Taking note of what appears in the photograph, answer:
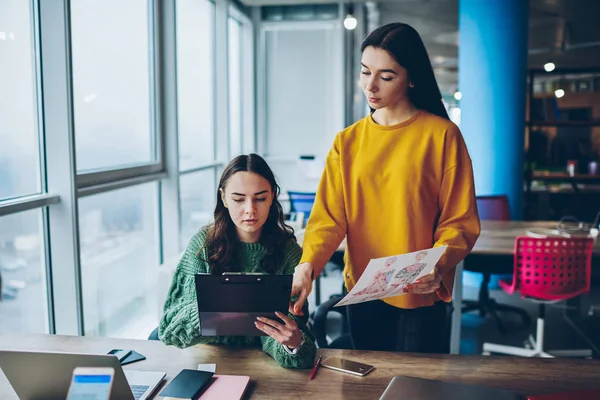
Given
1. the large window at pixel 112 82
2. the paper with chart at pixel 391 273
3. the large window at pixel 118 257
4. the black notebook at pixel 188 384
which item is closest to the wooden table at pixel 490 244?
the large window at pixel 118 257

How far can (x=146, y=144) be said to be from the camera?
168 inches

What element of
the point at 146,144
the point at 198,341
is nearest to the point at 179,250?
the point at 146,144

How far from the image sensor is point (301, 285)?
5.08 feet

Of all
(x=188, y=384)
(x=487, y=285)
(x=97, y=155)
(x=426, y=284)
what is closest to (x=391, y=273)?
(x=426, y=284)

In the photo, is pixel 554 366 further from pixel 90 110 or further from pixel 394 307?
pixel 90 110

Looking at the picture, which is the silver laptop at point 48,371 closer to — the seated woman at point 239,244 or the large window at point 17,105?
the seated woman at point 239,244

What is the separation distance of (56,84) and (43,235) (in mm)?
778

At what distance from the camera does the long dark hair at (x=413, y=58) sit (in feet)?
5.26

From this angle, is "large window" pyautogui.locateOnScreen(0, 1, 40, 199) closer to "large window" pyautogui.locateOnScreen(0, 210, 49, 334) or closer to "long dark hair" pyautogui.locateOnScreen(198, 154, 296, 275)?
"large window" pyautogui.locateOnScreen(0, 210, 49, 334)

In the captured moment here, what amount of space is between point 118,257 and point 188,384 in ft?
8.72

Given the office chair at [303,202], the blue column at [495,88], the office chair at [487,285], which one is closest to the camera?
the office chair at [487,285]

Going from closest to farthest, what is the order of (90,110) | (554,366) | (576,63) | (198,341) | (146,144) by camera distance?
(554,366) < (198,341) < (90,110) < (146,144) < (576,63)

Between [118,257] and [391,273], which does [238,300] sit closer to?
[391,273]

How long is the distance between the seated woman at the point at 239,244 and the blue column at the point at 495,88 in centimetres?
372
